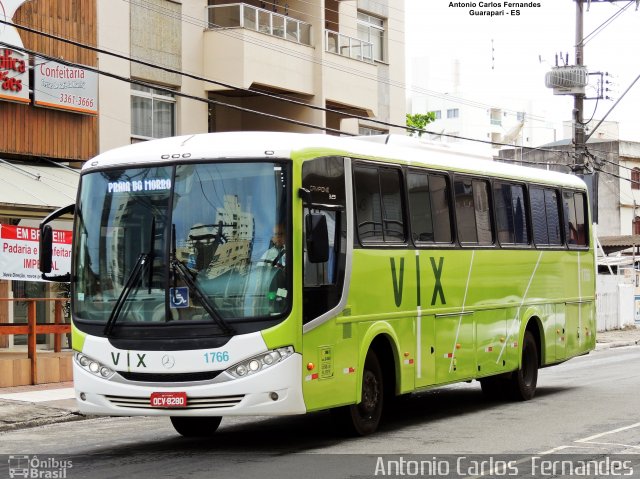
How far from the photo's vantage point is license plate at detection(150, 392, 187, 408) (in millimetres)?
11766

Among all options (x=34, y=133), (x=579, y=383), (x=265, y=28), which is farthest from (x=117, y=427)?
(x=265, y=28)

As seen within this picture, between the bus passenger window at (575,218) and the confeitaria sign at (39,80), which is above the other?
the confeitaria sign at (39,80)

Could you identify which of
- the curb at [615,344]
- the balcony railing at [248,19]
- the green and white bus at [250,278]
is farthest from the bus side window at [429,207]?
the curb at [615,344]

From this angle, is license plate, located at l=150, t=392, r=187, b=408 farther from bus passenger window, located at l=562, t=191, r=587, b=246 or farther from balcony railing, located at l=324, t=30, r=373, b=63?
balcony railing, located at l=324, t=30, r=373, b=63

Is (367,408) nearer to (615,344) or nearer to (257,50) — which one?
(257,50)

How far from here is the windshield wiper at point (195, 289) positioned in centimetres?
1174

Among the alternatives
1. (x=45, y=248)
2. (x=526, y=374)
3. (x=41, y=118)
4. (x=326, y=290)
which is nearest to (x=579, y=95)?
(x=41, y=118)

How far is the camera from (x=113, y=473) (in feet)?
36.4

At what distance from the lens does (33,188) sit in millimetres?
23125

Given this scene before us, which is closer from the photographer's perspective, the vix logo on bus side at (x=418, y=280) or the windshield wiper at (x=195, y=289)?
the windshield wiper at (x=195, y=289)

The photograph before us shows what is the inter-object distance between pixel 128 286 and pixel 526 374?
25.6 ft

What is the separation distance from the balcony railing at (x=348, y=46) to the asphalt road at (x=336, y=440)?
56.6 feet

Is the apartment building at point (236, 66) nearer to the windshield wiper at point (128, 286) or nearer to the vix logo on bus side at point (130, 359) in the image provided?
the windshield wiper at point (128, 286)

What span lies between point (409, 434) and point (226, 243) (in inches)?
133
